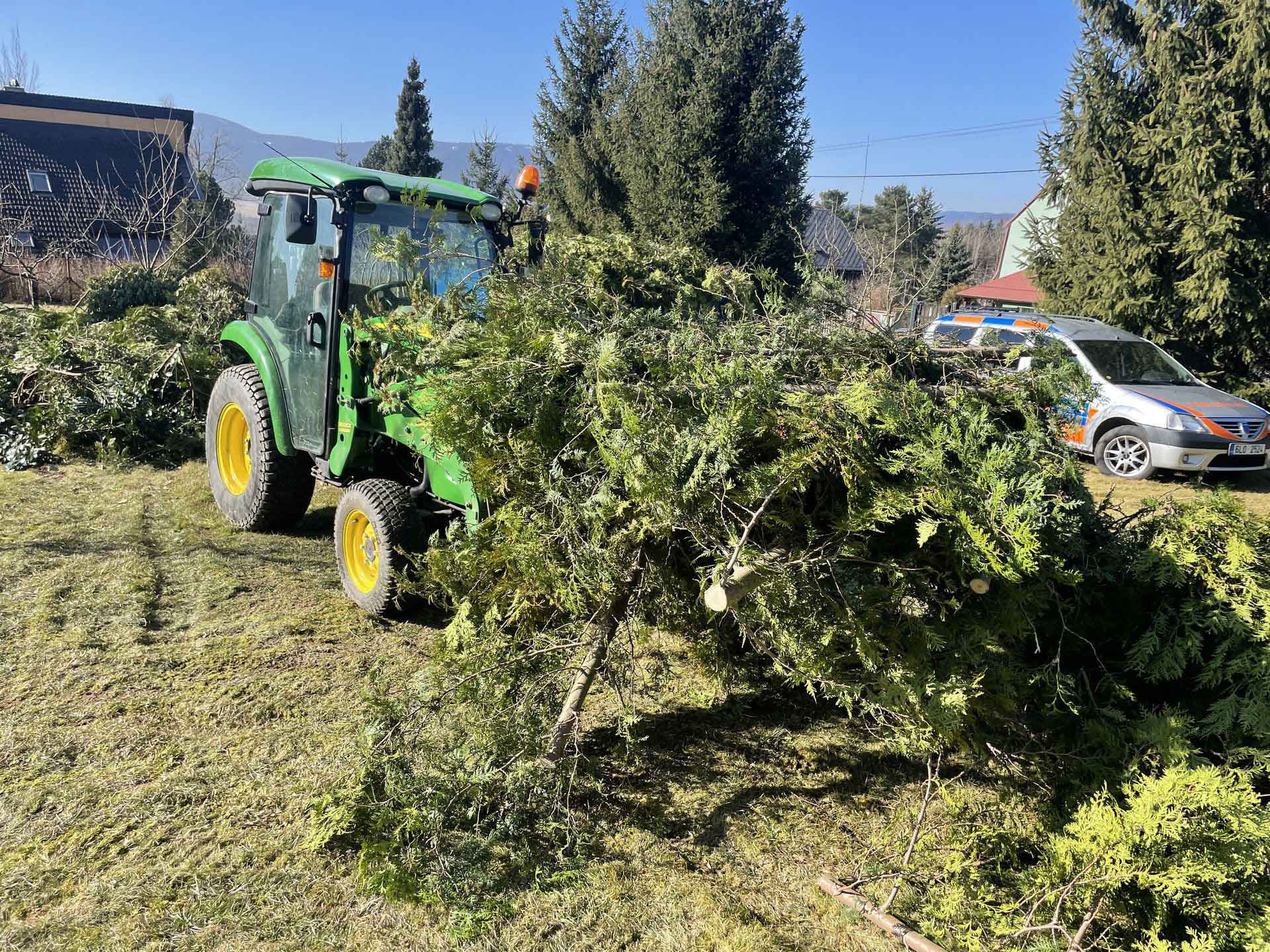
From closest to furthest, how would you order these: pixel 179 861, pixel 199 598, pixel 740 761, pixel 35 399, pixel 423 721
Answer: pixel 179 861 → pixel 423 721 → pixel 740 761 → pixel 199 598 → pixel 35 399

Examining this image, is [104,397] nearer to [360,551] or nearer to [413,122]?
[360,551]

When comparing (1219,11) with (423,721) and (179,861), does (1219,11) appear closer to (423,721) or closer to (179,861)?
(423,721)

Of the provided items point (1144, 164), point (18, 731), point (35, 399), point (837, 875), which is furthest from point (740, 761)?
point (1144, 164)

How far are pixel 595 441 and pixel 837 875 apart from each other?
182 cm

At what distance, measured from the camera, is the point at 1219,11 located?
10734 millimetres

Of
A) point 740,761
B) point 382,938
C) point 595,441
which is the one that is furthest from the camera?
point 740,761

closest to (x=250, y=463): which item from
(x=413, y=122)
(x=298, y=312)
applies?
(x=298, y=312)

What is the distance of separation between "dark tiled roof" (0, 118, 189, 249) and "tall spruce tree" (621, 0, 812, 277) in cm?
2023

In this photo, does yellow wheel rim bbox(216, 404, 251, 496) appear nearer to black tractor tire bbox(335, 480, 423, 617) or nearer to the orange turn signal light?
black tractor tire bbox(335, 480, 423, 617)

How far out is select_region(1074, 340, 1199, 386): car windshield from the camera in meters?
9.95

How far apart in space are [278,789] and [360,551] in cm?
197

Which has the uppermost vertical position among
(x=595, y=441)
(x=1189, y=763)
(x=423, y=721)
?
(x=595, y=441)

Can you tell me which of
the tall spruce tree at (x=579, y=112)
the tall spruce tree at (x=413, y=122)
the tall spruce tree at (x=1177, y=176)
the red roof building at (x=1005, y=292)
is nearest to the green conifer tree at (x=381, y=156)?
the tall spruce tree at (x=413, y=122)

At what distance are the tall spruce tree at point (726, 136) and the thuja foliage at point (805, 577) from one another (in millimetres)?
12253
